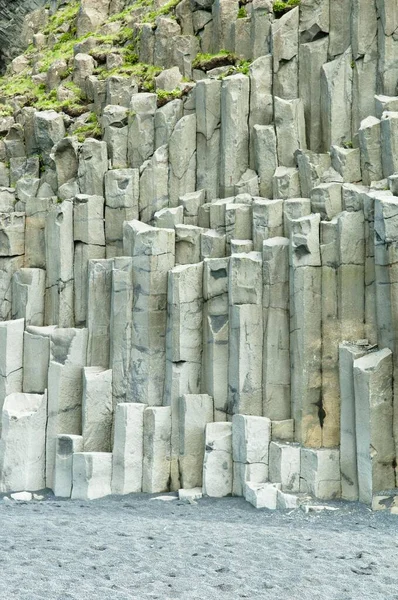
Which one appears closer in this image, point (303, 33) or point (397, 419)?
point (397, 419)

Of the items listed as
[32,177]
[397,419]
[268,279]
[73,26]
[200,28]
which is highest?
[73,26]

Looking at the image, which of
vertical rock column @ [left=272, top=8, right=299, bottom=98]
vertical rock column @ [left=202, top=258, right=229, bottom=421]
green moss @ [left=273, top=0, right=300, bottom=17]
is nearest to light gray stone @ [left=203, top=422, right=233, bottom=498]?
vertical rock column @ [left=202, top=258, right=229, bottom=421]

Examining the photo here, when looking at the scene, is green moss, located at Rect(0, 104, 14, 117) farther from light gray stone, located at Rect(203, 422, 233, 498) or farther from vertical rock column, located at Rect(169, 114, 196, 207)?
light gray stone, located at Rect(203, 422, 233, 498)

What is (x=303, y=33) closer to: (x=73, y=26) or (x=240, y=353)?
(x=240, y=353)

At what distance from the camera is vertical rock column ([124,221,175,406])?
20.2m

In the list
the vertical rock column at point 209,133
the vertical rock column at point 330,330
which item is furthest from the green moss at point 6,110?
the vertical rock column at point 330,330

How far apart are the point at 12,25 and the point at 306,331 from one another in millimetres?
25248

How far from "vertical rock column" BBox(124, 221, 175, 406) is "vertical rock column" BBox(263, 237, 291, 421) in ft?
7.83

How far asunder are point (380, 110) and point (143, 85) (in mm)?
7012

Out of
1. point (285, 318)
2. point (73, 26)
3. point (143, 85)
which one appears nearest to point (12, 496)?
point (285, 318)

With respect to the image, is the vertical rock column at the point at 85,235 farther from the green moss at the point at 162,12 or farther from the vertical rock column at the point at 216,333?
the green moss at the point at 162,12

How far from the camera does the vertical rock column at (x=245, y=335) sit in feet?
62.3

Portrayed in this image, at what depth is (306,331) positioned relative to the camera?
18.5 m

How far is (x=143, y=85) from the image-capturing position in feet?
81.4
